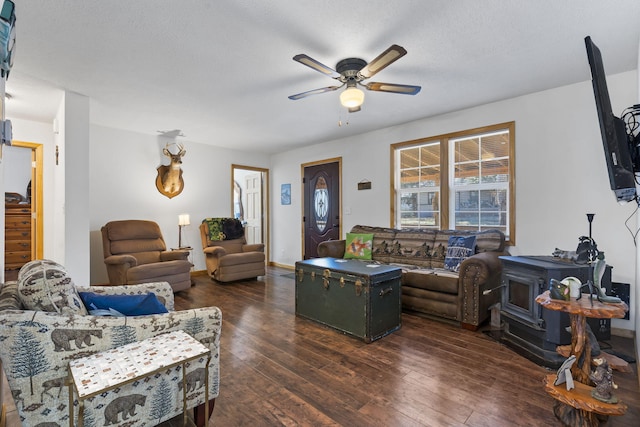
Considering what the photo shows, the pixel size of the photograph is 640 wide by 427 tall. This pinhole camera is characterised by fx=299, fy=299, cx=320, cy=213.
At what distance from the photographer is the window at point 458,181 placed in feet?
11.9

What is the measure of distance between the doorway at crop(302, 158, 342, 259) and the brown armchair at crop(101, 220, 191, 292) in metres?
2.32

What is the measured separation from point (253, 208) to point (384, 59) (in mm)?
5318

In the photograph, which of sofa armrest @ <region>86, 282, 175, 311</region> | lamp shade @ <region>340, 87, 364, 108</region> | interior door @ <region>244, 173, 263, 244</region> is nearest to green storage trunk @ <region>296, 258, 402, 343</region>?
sofa armrest @ <region>86, 282, 175, 311</region>

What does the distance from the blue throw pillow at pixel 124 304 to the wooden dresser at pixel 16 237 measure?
18.1 feet

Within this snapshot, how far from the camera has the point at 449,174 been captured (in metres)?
4.05

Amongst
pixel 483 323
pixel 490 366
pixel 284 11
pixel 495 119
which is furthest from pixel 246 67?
pixel 483 323

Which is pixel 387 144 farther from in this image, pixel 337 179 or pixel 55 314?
pixel 55 314

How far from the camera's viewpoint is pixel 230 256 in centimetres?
478

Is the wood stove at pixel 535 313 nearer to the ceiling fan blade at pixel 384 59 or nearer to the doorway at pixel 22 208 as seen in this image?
the ceiling fan blade at pixel 384 59

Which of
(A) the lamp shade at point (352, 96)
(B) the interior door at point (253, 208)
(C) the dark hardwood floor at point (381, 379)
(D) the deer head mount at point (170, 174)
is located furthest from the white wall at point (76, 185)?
(B) the interior door at point (253, 208)

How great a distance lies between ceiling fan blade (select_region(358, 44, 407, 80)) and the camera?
197 cm

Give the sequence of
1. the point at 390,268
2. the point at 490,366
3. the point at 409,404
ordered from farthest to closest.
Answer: the point at 390,268 < the point at 490,366 < the point at 409,404

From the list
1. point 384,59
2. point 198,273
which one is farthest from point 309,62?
point 198,273

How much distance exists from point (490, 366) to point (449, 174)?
2526 mm
